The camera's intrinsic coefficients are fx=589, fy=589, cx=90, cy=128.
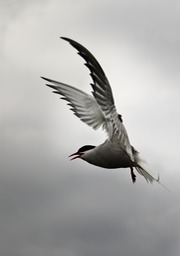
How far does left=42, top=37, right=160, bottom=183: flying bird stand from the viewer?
8.45 meters

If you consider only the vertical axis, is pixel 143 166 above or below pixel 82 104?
below

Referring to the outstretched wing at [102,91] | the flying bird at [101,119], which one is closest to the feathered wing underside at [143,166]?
the flying bird at [101,119]

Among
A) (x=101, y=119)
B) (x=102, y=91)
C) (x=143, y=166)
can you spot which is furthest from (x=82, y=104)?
(x=102, y=91)

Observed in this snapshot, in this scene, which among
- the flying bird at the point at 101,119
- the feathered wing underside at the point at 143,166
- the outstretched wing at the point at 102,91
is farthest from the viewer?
the feathered wing underside at the point at 143,166

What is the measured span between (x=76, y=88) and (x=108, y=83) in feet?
14.0

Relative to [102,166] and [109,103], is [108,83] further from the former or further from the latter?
[102,166]

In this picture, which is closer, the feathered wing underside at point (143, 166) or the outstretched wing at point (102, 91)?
the outstretched wing at point (102, 91)

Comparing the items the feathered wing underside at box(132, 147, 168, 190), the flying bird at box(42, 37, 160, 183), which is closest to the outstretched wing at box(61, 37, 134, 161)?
the flying bird at box(42, 37, 160, 183)

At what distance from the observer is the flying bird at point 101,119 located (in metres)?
8.45

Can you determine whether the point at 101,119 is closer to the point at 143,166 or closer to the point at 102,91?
the point at 143,166

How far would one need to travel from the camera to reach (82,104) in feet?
42.3

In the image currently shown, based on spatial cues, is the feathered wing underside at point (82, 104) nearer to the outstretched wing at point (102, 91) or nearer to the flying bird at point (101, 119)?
the flying bird at point (101, 119)

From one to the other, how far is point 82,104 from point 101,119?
75 centimetres

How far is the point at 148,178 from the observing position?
41.2ft
